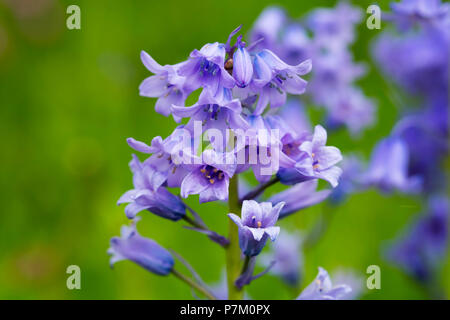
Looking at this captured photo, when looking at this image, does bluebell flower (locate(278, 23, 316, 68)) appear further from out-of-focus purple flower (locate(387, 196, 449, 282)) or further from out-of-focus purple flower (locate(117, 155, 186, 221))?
out-of-focus purple flower (locate(117, 155, 186, 221))

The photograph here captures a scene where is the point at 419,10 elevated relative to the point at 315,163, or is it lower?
elevated

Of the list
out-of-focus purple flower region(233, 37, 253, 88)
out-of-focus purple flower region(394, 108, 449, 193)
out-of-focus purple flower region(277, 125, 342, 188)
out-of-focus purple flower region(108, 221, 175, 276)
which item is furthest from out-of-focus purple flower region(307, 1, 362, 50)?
out-of-focus purple flower region(108, 221, 175, 276)

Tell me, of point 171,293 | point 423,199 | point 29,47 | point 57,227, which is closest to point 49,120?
point 29,47

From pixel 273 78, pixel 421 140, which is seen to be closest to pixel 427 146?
pixel 421 140

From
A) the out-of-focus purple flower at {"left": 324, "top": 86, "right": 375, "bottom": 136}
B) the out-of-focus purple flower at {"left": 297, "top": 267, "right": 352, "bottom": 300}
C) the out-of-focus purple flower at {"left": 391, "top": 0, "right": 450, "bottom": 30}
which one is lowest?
the out-of-focus purple flower at {"left": 297, "top": 267, "right": 352, "bottom": 300}

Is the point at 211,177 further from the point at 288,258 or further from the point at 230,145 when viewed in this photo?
the point at 288,258
